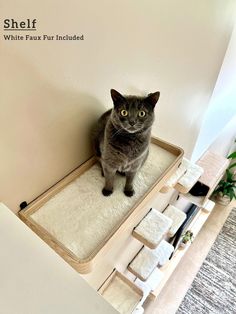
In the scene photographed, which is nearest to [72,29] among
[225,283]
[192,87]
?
[192,87]

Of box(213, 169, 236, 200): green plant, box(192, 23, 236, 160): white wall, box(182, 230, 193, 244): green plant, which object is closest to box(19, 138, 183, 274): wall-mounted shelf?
box(192, 23, 236, 160): white wall

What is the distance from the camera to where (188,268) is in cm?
197

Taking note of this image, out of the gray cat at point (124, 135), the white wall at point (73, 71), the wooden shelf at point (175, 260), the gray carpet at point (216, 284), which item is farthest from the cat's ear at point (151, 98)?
the gray carpet at point (216, 284)

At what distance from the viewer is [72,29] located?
52 cm

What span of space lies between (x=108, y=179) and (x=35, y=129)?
0.86 feet

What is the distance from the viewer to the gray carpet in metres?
1.78

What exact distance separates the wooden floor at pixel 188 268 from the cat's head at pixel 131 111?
1.49 m

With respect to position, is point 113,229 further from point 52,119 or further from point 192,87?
point 192,87

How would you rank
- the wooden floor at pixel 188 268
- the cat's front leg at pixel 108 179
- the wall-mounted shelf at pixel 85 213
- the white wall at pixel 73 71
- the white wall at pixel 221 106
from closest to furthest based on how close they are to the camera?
the white wall at pixel 73 71 → the wall-mounted shelf at pixel 85 213 → the cat's front leg at pixel 108 179 → the white wall at pixel 221 106 → the wooden floor at pixel 188 268

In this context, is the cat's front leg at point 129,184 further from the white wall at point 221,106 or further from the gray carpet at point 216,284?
the gray carpet at point 216,284

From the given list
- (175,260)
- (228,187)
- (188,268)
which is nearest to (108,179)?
(175,260)

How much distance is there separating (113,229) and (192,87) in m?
0.79

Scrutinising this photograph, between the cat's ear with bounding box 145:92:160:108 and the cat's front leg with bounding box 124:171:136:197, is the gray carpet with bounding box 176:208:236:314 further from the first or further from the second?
the cat's ear with bounding box 145:92:160:108

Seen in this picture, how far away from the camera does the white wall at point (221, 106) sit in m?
1.46
